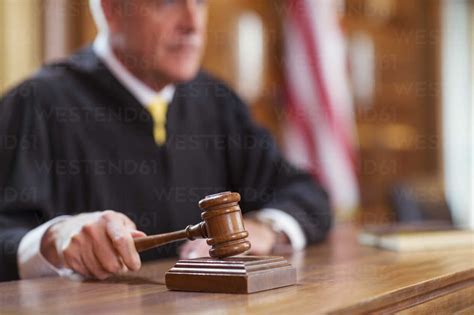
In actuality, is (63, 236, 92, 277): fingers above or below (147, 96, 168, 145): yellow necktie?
below

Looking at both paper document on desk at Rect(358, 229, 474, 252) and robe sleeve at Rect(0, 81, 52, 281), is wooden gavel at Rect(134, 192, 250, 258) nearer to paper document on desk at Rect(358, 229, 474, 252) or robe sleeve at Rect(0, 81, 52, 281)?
robe sleeve at Rect(0, 81, 52, 281)

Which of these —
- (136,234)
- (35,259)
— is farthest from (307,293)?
(35,259)

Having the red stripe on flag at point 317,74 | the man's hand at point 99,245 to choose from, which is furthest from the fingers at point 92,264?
the red stripe on flag at point 317,74

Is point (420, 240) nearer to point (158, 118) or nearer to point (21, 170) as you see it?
point (158, 118)

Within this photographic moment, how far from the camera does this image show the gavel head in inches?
57.1

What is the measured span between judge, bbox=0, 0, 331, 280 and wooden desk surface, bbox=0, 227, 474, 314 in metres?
0.39

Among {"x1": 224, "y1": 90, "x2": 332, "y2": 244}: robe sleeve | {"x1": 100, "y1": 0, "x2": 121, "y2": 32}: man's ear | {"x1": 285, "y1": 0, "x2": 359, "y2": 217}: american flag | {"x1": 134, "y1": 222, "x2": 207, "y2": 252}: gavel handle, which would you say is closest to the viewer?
{"x1": 134, "y1": 222, "x2": 207, "y2": 252}: gavel handle

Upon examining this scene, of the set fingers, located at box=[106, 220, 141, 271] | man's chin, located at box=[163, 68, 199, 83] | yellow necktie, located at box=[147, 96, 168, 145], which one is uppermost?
man's chin, located at box=[163, 68, 199, 83]

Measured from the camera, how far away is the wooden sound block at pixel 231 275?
1367mm

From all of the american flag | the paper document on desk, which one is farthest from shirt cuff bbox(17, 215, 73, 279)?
the american flag

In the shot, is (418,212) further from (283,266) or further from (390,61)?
(390,61)

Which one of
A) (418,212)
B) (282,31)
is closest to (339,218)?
(418,212)

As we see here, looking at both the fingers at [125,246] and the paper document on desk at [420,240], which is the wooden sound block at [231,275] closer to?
the fingers at [125,246]

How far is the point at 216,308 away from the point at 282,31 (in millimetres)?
4976
